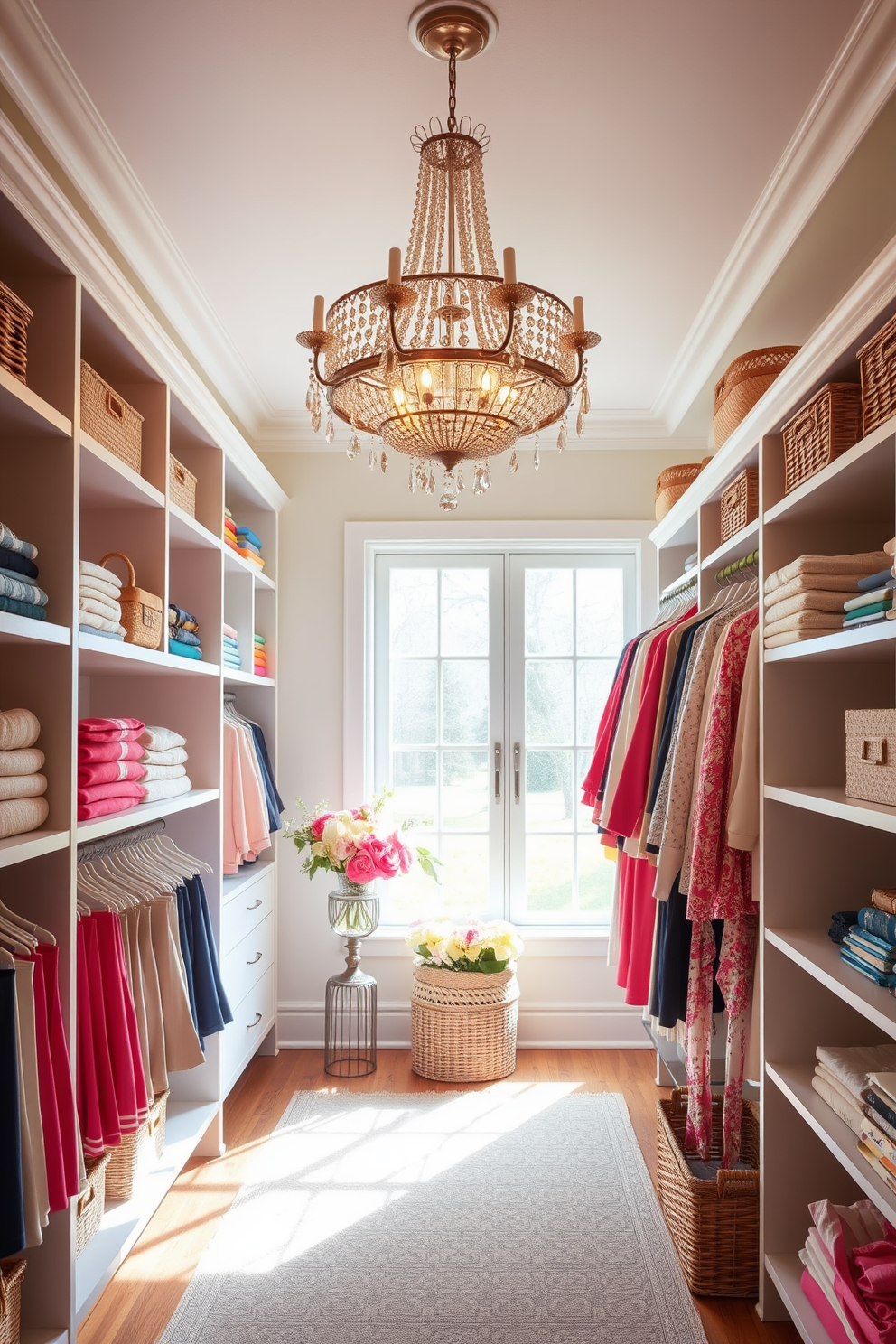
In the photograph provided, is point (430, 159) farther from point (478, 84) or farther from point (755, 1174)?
point (755, 1174)

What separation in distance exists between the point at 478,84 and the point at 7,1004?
6.50 ft

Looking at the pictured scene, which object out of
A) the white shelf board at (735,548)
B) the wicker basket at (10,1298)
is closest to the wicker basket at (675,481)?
the white shelf board at (735,548)

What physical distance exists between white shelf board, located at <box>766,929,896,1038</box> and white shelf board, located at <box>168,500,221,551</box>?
6.23ft

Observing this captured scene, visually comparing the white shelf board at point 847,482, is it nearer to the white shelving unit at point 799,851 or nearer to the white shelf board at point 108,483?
the white shelving unit at point 799,851

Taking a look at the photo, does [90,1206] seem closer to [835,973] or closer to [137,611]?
[137,611]

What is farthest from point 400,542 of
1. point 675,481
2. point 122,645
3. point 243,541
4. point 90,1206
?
point 90,1206

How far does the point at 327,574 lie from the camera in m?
4.18

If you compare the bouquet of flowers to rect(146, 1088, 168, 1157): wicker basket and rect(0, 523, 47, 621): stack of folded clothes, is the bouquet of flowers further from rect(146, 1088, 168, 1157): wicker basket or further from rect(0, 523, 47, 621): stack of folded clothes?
rect(0, 523, 47, 621): stack of folded clothes

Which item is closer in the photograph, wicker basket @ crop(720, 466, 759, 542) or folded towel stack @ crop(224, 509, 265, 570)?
wicker basket @ crop(720, 466, 759, 542)

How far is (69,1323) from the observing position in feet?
5.99

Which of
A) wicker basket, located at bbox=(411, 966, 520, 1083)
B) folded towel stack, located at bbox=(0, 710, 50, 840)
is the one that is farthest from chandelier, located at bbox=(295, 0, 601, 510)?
wicker basket, located at bbox=(411, 966, 520, 1083)

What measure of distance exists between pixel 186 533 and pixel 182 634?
0.31 metres

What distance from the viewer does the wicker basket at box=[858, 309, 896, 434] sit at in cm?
166

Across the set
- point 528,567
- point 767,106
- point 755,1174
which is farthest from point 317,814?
point 767,106
